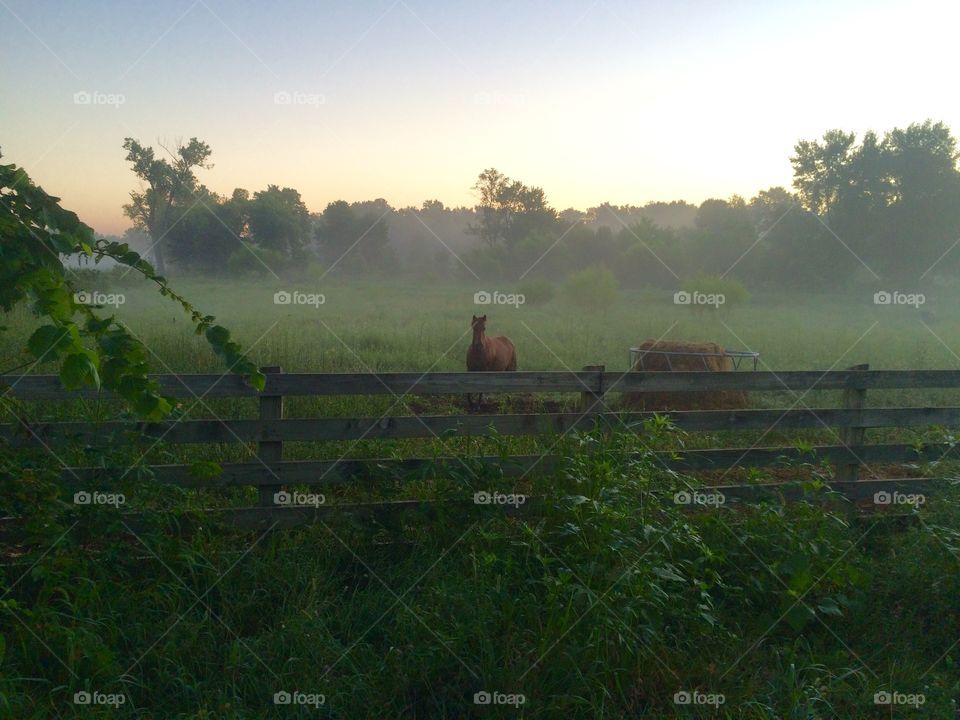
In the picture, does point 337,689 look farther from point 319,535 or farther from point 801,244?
point 801,244

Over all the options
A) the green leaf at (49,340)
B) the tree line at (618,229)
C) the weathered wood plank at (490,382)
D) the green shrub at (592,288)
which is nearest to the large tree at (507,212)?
the tree line at (618,229)

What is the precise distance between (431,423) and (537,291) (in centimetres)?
1290

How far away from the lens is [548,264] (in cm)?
1808

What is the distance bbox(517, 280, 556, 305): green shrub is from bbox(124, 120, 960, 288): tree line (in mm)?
274

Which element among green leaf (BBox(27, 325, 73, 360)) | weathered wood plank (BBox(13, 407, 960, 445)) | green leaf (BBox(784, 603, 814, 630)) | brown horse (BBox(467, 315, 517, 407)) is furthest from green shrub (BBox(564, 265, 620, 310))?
green leaf (BBox(27, 325, 73, 360))

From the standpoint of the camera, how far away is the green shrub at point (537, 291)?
17500mm

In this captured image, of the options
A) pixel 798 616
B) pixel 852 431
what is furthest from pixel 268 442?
pixel 852 431

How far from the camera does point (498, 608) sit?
4016 mm

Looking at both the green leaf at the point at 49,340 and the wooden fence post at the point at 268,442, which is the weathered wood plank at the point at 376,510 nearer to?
the wooden fence post at the point at 268,442

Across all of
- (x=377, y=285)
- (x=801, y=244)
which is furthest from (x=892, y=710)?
(x=801, y=244)

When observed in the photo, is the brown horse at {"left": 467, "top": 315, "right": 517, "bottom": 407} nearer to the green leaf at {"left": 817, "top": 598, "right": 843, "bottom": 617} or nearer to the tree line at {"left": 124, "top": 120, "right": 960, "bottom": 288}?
the tree line at {"left": 124, "top": 120, "right": 960, "bottom": 288}

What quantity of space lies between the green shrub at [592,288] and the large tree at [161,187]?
10.5 metres

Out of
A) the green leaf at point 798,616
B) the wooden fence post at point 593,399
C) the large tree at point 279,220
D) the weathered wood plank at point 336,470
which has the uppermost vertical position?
the large tree at point 279,220

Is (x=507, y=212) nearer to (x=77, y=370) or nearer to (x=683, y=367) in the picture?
(x=683, y=367)
